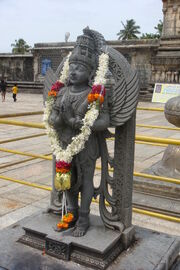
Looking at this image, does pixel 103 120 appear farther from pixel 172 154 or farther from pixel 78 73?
pixel 172 154

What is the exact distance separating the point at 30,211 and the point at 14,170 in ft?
5.97

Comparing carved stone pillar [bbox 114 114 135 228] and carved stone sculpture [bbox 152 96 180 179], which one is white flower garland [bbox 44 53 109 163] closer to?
carved stone pillar [bbox 114 114 135 228]

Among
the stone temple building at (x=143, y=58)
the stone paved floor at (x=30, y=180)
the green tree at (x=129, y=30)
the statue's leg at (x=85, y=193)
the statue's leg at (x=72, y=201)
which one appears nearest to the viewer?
the statue's leg at (x=85, y=193)

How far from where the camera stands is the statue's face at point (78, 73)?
2555 mm

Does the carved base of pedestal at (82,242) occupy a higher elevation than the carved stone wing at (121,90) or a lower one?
lower

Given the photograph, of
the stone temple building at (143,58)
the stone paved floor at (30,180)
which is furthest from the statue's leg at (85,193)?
the stone temple building at (143,58)

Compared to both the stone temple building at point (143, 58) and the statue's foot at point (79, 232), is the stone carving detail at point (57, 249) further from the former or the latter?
the stone temple building at point (143, 58)

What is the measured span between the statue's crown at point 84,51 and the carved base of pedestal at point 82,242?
1369 millimetres

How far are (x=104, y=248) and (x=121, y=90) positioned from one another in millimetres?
1224

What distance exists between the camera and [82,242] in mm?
2539

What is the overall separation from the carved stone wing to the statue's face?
0.23m

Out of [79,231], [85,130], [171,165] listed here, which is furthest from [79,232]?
[171,165]

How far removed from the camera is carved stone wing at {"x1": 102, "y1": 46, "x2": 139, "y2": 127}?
2.58m

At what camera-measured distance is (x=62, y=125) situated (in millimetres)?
2715
